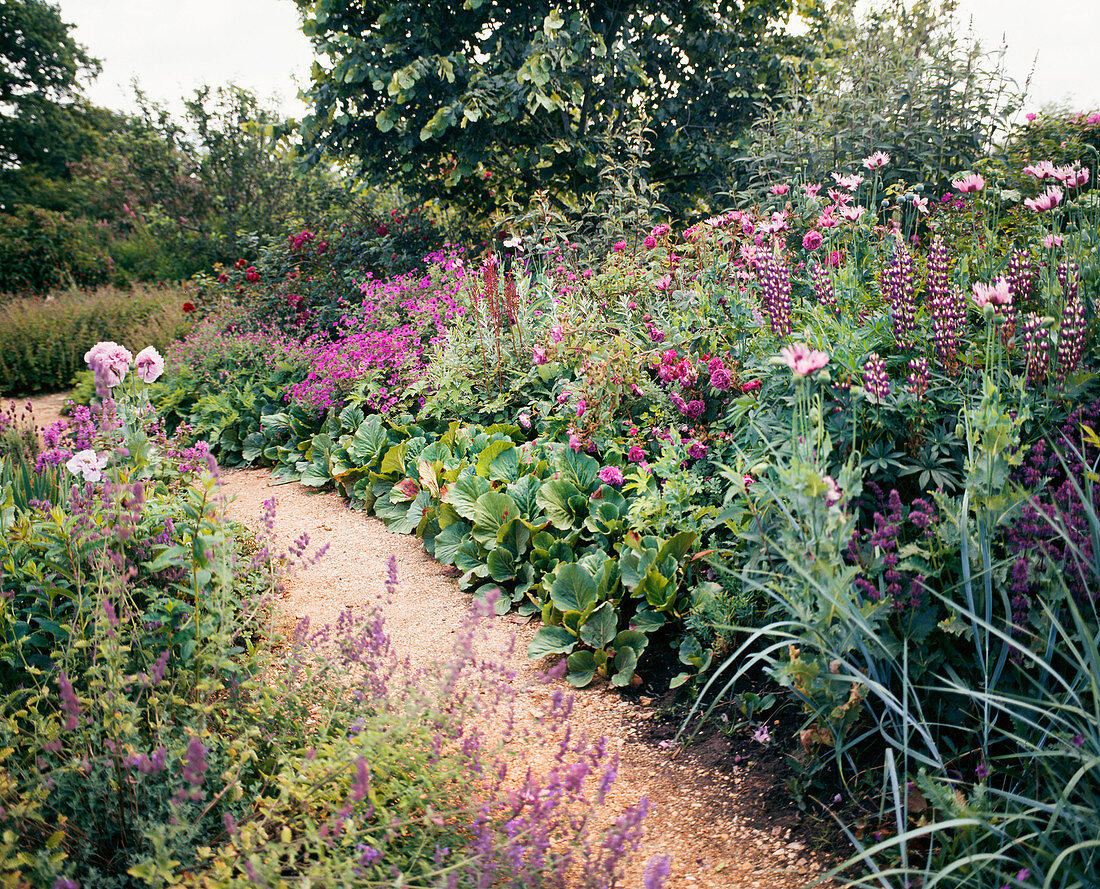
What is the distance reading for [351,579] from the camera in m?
3.71

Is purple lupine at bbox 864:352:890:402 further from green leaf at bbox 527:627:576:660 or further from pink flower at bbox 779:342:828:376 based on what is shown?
green leaf at bbox 527:627:576:660

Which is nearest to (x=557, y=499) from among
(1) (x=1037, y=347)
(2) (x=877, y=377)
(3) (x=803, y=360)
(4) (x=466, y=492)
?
(4) (x=466, y=492)

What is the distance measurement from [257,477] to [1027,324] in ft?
16.9

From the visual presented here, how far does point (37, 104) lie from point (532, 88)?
2375cm

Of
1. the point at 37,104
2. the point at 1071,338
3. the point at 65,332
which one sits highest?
the point at 37,104

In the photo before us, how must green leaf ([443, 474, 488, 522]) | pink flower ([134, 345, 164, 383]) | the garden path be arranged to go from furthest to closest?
green leaf ([443, 474, 488, 522])
pink flower ([134, 345, 164, 383])
the garden path

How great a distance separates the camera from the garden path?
190 centimetres

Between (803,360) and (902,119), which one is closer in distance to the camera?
(803,360)

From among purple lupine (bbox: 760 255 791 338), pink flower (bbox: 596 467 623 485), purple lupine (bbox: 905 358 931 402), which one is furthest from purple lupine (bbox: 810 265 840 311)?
pink flower (bbox: 596 467 623 485)

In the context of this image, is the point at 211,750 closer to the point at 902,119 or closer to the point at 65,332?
the point at 902,119

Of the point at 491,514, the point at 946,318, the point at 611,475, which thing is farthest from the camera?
the point at 491,514

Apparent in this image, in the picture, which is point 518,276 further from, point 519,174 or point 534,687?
point 534,687

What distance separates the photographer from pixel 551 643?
2.86 metres

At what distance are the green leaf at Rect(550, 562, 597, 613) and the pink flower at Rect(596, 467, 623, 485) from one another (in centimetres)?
50
